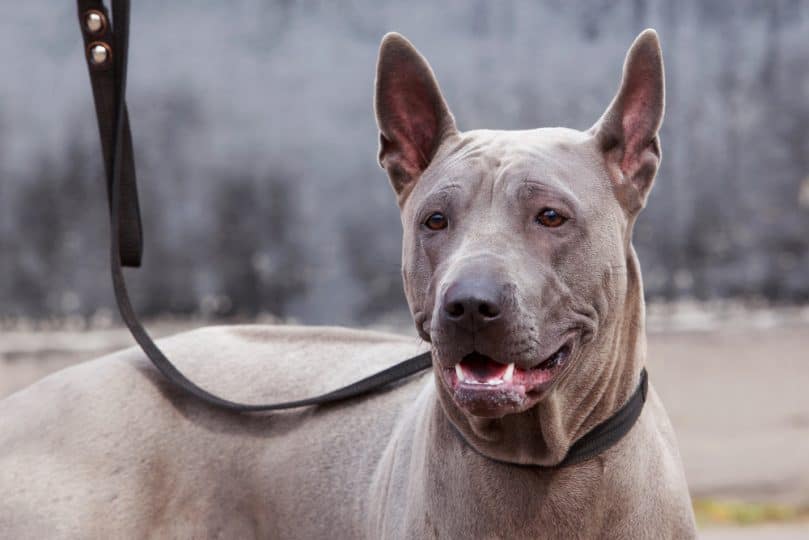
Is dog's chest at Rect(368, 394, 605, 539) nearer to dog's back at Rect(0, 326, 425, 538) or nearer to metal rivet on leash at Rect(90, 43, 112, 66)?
dog's back at Rect(0, 326, 425, 538)

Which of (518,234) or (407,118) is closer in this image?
(518,234)

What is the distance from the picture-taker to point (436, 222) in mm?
3076

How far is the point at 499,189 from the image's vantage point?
118 inches

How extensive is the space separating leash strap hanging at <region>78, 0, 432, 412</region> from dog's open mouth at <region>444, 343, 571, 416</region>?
0.89 m

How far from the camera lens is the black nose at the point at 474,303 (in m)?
2.72

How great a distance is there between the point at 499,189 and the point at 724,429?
486cm

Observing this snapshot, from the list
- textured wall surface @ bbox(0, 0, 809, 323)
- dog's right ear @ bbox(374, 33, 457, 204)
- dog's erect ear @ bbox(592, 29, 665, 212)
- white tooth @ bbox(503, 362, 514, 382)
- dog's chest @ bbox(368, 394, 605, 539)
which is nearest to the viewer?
white tooth @ bbox(503, 362, 514, 382)

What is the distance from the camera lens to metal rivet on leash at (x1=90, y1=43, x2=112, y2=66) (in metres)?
3.81

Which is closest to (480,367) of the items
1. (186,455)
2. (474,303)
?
(474,303)

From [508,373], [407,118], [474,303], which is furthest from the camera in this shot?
[407,118]

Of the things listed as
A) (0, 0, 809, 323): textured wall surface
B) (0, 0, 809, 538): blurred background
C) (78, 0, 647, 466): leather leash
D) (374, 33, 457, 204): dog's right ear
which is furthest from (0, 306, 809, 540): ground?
Answer: (374, 33, 457, 204): dog's right ear

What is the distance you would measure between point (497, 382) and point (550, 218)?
0.44 m

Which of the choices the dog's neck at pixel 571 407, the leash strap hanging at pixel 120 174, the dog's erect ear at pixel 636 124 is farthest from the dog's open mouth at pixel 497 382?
the leash strap hanging at pixel 120 174

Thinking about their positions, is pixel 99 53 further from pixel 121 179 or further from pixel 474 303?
pixel 474 303
